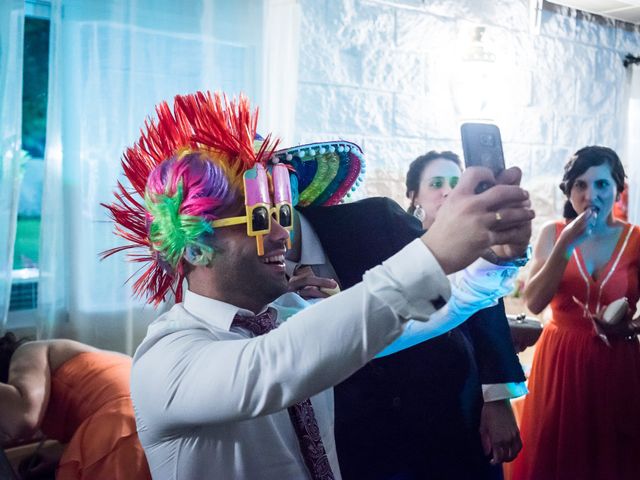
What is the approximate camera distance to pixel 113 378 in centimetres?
182

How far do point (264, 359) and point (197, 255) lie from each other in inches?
12.1

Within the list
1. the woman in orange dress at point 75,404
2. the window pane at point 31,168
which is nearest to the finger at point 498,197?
the woman in orange dress at point 75,404

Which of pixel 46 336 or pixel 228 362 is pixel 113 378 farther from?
pixel 228 362

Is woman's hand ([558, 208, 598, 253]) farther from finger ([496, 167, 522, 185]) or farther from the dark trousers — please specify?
finger ([496, 167, 522, 185])

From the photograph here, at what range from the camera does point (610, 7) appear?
3.19 m

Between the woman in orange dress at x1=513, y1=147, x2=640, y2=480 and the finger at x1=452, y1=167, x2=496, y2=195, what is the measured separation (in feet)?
4.94

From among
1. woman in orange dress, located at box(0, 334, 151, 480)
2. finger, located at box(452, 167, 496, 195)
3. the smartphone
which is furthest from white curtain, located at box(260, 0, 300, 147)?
finger, located at box(452, 167, 496, 195)

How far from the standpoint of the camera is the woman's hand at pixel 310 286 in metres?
1.17

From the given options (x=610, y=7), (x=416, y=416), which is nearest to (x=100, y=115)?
(x=416, y=416)

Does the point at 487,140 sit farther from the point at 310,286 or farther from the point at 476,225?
the point at 310,286

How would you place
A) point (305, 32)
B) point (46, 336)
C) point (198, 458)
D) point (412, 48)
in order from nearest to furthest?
1. point (198, 458)
2. point (46, 336)
3. point (305, 32)
4. point (412, 48)

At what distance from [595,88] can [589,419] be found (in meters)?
2.03

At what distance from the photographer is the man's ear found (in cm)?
87

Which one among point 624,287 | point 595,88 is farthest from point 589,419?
point 595,88
